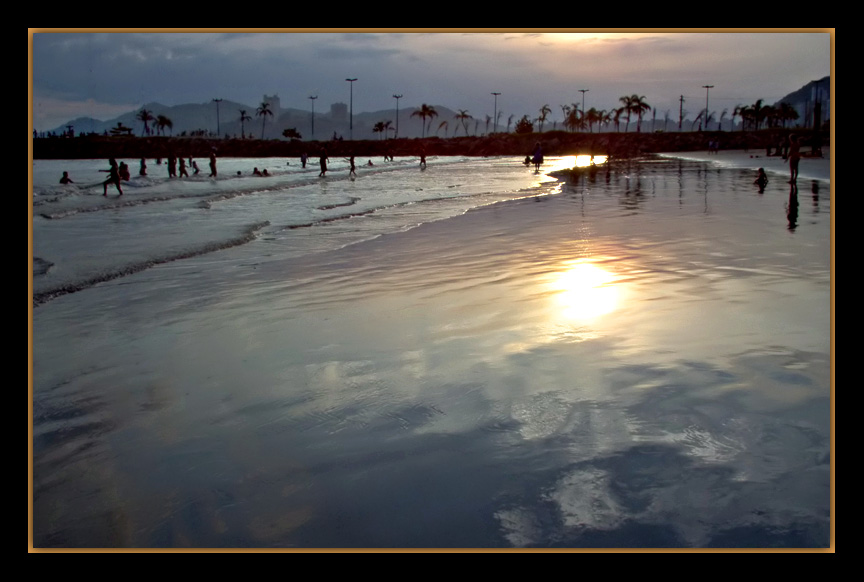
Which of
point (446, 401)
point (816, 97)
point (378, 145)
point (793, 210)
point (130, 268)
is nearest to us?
point (446, 401)

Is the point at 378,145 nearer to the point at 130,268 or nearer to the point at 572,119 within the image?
the point at 572,119

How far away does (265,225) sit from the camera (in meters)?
19.0

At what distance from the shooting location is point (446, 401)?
16.0 feet

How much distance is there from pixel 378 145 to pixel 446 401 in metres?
144

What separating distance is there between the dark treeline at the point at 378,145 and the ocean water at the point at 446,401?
104 metres

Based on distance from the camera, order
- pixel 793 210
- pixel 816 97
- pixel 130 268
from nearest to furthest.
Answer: pixel 130 268, pixel 793 210, pixel 816 97

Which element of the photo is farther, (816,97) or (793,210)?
(816,97)

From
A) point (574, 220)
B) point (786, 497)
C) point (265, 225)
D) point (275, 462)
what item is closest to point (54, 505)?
point (275, 462)

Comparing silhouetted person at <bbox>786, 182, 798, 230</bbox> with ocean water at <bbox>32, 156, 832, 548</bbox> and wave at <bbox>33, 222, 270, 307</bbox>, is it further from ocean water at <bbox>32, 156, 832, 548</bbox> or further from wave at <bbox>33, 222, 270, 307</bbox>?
wave at <bbox>33, 222, 270, 307</bbox>

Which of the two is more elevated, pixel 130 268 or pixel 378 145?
pixel 378 145

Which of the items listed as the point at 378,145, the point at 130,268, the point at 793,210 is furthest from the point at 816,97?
the point at 378,145

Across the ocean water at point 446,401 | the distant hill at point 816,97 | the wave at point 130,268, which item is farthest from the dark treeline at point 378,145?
the ocean water at point 446,401

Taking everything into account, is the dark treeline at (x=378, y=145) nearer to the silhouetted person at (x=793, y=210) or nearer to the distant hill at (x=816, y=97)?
the distant hill at (x=816, y=97)
